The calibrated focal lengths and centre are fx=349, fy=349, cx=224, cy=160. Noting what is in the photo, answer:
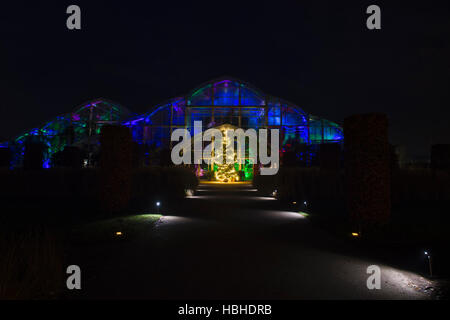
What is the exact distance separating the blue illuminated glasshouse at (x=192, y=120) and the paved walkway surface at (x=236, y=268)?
27.3 meters

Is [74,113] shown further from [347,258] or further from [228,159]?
[347,258]

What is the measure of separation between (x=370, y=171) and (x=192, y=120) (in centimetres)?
2797

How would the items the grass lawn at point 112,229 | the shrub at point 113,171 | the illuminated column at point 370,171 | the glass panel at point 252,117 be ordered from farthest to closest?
the glass panel at point 252,117
the shrub at point 113,171
the illuminated column at point 370,171
the grass lawn at point 112,229

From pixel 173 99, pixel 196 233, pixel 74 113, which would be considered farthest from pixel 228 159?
pixel 196 233

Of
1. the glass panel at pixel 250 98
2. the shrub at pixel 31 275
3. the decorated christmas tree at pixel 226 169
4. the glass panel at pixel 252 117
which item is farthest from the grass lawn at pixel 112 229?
the glass panel at pixel 250 98

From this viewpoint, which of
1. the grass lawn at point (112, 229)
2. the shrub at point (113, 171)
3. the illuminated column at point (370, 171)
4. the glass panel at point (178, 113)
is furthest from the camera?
the glass panel at point (178, 113)

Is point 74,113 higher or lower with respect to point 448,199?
higher

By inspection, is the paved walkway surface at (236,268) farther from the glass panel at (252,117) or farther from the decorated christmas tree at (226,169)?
the glass panel at (252,117)

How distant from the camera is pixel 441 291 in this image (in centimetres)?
467

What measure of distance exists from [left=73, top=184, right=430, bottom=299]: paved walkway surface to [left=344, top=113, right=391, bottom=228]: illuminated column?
1438 millimetres

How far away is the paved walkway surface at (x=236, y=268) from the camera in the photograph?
4527mm

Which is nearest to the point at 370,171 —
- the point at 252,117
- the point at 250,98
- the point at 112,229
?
the point at 112,229

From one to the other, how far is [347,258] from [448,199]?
13.0 m
